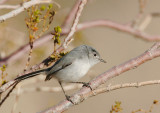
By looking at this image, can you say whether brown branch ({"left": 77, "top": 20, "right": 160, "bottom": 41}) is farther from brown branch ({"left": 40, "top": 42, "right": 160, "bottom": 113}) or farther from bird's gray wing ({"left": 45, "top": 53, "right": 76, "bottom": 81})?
brown branch ({"left": 40, "top": 42, "right": 160, "bottom": 113})

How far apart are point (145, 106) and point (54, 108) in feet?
15.5

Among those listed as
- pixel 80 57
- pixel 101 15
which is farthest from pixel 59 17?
pixel 101 15

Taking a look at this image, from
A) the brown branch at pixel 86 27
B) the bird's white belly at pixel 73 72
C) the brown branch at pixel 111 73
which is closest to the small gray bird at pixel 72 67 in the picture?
the bird's white belly at pixel 73 72

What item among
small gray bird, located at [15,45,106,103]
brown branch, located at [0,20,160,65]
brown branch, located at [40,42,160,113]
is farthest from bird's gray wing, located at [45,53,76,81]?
brown branch, located at [40,42,160,113]

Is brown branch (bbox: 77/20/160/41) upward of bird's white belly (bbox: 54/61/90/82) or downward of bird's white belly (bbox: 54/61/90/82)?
upward

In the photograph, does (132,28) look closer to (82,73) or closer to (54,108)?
(82,73)

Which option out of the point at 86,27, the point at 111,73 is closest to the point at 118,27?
the point at 86,27

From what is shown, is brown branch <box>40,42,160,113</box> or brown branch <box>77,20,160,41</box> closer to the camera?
brown branch <box>40,42,160,113</box>

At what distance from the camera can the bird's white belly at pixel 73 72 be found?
3.00 metres

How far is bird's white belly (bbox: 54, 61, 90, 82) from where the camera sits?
9.84ft

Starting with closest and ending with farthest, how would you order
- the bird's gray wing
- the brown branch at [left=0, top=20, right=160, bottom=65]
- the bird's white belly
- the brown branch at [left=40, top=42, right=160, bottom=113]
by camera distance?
the brown branch at [left=40, top=42, right=160, bottom=113], the brown branch at [left=0, top=20, right=160, bottom=65], the bird's gray wing, the bird's white belly

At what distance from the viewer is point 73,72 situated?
9.89ft

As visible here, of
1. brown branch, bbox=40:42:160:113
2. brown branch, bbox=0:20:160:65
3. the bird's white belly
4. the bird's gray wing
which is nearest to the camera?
brown branch, bbox=40:42:160:113

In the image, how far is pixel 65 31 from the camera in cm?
288
